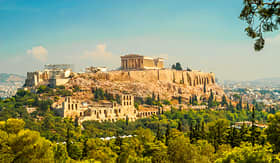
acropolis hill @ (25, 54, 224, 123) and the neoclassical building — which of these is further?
the neoclassical building

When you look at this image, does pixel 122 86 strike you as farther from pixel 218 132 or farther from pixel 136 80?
pixel 218 132

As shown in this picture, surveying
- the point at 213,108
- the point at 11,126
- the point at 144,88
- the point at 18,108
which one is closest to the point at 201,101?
the point at 213,108

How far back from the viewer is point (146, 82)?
109125 mm

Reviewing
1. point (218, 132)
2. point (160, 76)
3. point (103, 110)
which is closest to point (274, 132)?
point (218, 132)

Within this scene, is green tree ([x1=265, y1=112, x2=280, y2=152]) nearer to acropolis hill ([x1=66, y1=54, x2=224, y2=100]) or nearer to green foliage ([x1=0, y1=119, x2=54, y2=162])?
green foliage ([x1=0, y1=119, x2=54, y2=162])

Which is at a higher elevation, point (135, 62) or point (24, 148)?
point (135, 62)

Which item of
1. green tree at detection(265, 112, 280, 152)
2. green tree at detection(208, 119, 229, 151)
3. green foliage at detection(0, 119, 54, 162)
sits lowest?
green tree at detection(208, 119, 229, 151)

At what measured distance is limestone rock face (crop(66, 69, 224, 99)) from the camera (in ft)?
326

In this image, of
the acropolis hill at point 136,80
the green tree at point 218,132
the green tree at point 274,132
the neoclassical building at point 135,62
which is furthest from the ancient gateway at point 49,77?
the green tree at point 274,132

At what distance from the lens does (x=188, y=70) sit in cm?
13525

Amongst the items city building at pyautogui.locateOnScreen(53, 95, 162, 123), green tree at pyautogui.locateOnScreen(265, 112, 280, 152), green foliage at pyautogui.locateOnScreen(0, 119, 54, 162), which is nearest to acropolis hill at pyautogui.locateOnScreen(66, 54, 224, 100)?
city building at pyautogui.locateOnScreen(53, 95, 162, 123)

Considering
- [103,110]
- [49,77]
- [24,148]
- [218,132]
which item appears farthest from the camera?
[49,77]

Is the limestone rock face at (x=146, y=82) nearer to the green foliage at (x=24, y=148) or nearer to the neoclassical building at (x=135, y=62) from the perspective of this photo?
the neoclassical building at (x=135, y=62)

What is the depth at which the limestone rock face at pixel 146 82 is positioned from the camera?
326ft
